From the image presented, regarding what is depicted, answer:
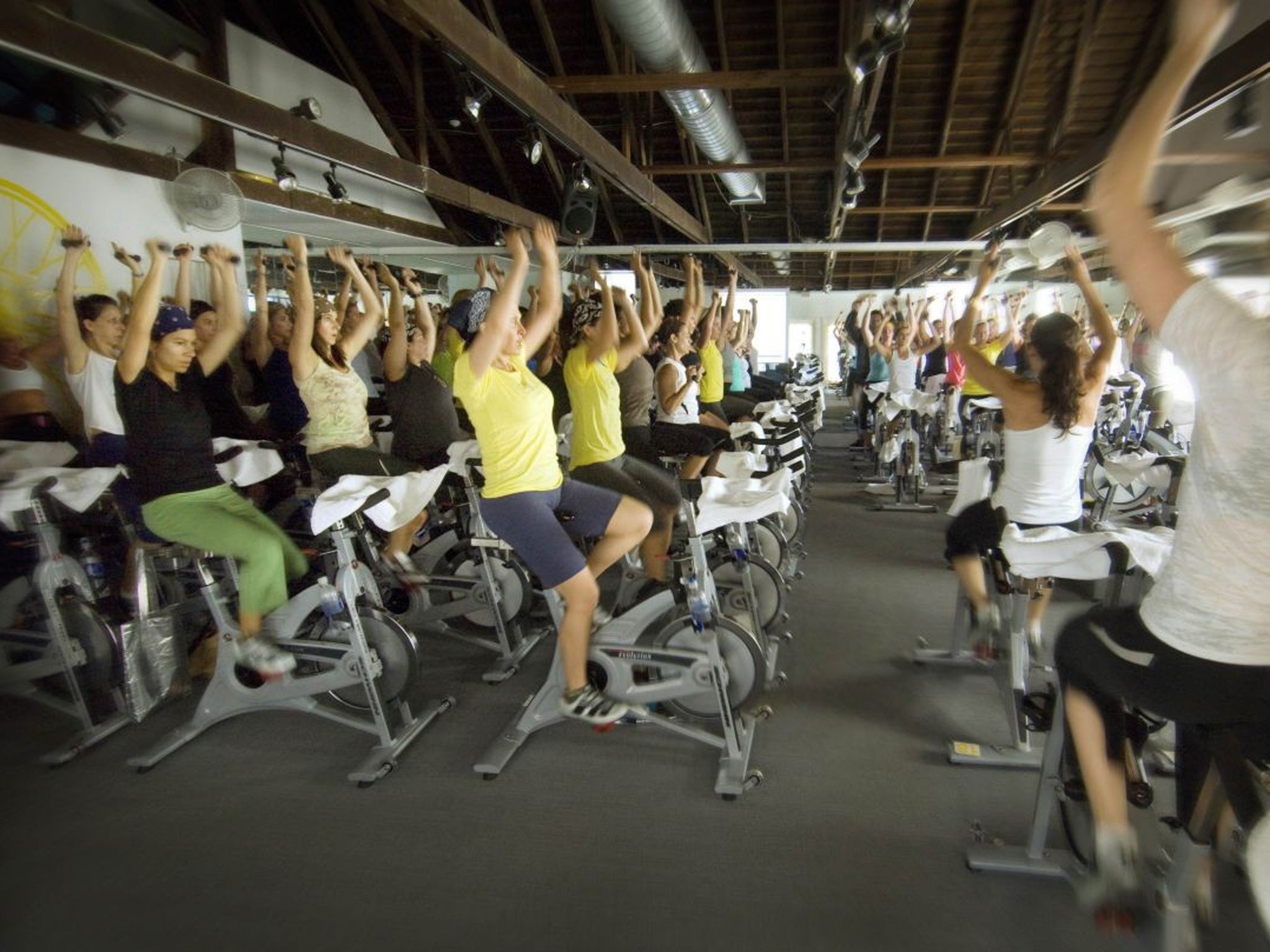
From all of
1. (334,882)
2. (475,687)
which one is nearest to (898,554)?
(475,687)

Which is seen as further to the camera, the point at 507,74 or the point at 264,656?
the point at 507,74

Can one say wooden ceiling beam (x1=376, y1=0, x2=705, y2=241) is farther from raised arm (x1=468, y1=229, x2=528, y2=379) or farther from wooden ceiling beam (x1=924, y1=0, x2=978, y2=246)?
wooden ceiling beam (x1=924, y1=0, x2=978, y2=246)

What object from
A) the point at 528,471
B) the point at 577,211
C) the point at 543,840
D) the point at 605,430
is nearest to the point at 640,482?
the point at 605,430

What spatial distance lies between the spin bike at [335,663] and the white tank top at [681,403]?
91.5 inches

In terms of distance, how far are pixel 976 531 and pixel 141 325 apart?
10.9ft

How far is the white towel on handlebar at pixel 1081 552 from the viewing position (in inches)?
69.0

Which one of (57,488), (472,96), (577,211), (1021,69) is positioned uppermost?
(1021,69)

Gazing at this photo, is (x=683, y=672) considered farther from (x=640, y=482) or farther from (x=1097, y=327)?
(x=1097, y=327)

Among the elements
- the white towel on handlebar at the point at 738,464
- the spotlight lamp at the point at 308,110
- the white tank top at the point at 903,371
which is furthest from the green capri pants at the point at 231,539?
the white tank top at the point at 903,371

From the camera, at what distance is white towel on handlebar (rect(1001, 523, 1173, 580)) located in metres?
1.75

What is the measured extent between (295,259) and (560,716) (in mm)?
2292

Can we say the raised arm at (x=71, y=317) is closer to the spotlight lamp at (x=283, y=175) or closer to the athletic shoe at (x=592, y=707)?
the athletic shoe at (x=592, y=707)

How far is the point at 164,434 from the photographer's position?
2824 mm

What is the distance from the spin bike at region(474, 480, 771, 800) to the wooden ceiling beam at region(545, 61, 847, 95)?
422 centimetres
